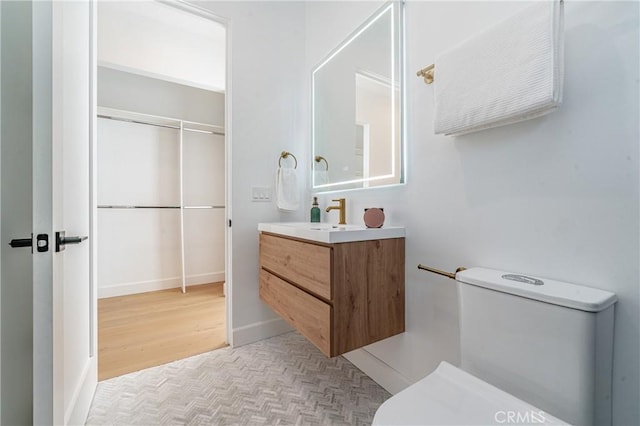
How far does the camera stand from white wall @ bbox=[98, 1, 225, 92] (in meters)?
2.85

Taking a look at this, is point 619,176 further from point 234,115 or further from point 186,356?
point 186,356

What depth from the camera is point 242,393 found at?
57.1 inches

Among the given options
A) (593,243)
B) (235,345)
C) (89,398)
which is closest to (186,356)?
(235,345)

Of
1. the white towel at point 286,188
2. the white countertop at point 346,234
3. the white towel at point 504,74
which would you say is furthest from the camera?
the white towel at point 286,188

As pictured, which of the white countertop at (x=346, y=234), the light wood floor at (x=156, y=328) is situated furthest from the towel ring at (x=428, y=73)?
the light wood floor at (x=156, y=328)

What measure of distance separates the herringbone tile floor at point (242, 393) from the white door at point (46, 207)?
19cm

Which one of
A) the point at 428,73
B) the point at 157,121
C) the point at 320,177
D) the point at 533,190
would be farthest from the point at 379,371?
the point at 157,121

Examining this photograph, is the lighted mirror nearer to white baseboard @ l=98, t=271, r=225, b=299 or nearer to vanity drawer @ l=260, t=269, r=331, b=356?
vanity drawer @ l=260, t=269, r=331, b=356

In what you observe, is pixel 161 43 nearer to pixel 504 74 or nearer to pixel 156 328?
pixel 156 328

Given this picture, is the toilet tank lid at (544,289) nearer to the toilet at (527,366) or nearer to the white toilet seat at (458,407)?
the toilet at (527,366)

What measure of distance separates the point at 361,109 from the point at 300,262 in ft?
3.27

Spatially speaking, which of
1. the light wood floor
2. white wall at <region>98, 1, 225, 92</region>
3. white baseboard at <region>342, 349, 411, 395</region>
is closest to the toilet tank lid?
white baseboard at <region>342, 349, 411, 395</region>

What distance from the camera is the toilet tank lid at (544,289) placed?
71 cm

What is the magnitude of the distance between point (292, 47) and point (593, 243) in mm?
2213
